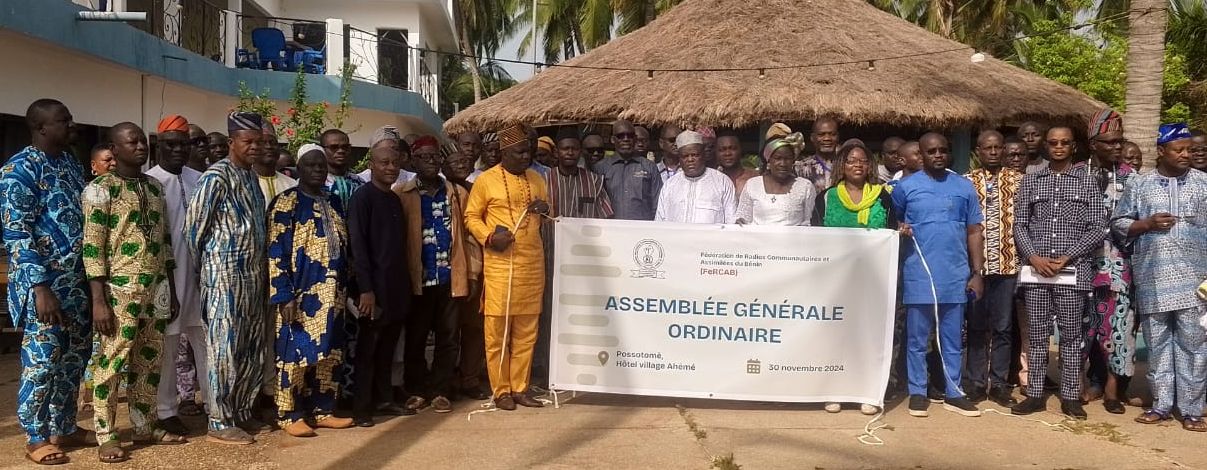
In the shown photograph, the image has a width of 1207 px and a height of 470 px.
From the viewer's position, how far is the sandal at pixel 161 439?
4.86m

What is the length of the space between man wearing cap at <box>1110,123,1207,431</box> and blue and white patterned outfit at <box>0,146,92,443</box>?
5.66 m

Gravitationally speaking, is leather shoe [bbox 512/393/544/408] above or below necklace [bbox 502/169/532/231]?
below

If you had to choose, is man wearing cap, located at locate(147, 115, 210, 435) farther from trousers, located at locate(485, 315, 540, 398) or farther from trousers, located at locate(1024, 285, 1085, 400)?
trousers, located at locate(1024, 285, 1085, 400)

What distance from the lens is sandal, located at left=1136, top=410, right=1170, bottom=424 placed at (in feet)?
17.7

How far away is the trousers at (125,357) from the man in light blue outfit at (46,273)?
0.52ft

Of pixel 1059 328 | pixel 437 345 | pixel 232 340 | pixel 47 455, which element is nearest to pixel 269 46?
pixel 437 345

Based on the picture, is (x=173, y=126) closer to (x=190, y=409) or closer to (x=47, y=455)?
(x=190, y=409)

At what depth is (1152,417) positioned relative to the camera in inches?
213

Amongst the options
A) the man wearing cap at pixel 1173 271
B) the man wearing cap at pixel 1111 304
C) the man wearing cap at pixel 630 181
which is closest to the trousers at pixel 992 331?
the man wearing cap at pixel 1111 304

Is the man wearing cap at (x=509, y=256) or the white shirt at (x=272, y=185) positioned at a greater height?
the white shirt at (x=272, y=185)

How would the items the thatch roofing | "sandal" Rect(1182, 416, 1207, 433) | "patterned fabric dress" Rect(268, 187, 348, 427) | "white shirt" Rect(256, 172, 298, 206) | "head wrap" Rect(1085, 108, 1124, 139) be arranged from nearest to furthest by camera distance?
"patterned fabric dress" Rect(268, 187, 348, 427), "sandal" Rect(1182, 416, 1207, 433), "white shirt" Rect(256, 172, 298, 206), "head wrap" Rect(1085, 108, 1124, 139), the thatch roofing

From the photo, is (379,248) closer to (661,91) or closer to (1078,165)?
(1078,165)

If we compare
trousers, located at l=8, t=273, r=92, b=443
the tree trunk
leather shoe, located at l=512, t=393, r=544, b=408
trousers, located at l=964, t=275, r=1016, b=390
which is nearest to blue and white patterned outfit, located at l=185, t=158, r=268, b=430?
trousers, located at l=8, t=273, r=92, b=443

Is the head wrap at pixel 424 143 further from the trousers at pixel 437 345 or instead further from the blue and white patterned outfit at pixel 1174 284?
→ the blue and white patterned outfit at pixel 1174 284
